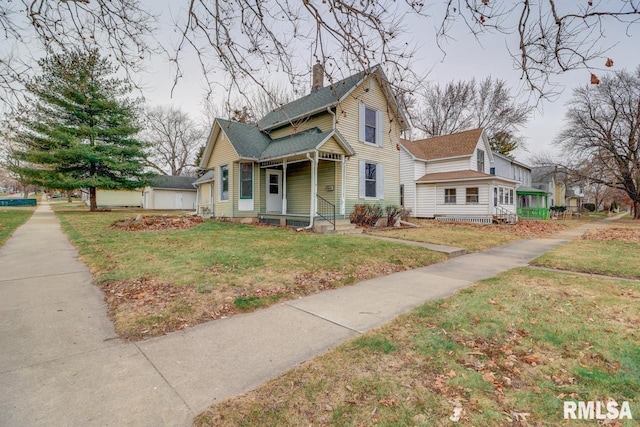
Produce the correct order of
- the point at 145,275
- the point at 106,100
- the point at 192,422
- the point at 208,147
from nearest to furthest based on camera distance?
the point at 192,422 < the point at 145,275 < the point at 208,147 < the point at 106,100

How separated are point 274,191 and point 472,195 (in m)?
13.8

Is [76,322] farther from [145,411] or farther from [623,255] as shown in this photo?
[623,255]

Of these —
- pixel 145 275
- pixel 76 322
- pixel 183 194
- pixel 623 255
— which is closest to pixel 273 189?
pixel 145 275

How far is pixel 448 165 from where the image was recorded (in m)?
22.5

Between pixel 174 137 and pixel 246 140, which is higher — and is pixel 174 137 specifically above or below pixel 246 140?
above

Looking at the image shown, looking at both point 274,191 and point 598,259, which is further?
point 274,191

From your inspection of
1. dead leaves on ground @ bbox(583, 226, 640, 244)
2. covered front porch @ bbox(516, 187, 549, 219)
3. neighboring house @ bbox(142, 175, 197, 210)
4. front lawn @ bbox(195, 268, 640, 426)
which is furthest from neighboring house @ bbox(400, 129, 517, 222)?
neighboring house @ bbox(142, 175, 197, 210)

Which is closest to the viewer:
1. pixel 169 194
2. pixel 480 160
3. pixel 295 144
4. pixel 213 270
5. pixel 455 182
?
pixel 213 270

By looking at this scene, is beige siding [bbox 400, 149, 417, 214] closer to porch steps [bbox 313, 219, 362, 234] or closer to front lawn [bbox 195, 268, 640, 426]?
porch steps [bbox 313, 219, 362, 234]

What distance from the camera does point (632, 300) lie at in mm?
4500

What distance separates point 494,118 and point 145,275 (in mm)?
38100

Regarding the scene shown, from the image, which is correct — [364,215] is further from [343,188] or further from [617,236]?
[617,236]

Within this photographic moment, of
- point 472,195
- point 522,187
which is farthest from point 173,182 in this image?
point 522,187

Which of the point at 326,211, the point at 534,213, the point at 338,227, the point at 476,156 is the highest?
the point at 476,156
